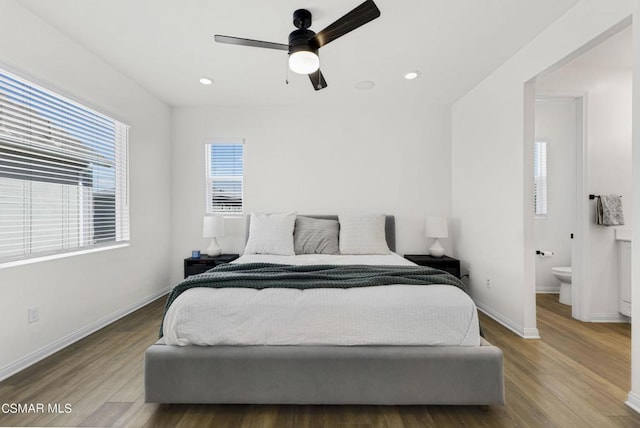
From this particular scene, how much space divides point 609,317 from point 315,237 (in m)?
3.14

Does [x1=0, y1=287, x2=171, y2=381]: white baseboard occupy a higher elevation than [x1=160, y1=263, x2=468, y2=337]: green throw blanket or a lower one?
lower

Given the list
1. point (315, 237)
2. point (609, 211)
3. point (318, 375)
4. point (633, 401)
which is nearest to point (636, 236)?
point (633, 401)

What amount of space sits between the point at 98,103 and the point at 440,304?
3.40 metres

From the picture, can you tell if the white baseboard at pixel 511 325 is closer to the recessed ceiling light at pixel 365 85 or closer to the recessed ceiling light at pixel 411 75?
the recessed ceiling light at pixel 411 75

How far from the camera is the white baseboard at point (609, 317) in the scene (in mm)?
2877

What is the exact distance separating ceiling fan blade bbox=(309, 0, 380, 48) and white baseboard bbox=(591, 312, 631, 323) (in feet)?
11.6

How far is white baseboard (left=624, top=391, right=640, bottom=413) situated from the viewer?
1.61 meters

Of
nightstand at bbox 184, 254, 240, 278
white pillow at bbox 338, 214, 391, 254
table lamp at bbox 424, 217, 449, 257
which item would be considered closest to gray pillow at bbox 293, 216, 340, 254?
white pillow at bbox 338, 214, 391, 254

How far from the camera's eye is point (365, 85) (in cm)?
326

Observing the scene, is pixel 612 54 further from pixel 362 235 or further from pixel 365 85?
pixel 362 235

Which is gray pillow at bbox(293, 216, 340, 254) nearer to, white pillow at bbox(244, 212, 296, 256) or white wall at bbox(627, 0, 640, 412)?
white pillow at bbox(244, 212, 296, 256)

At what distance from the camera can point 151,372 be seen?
1592 mm

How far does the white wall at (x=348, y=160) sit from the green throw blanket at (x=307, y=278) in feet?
6.15

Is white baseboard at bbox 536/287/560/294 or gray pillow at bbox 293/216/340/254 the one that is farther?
white baseboard at bbox 536/287/560/294
